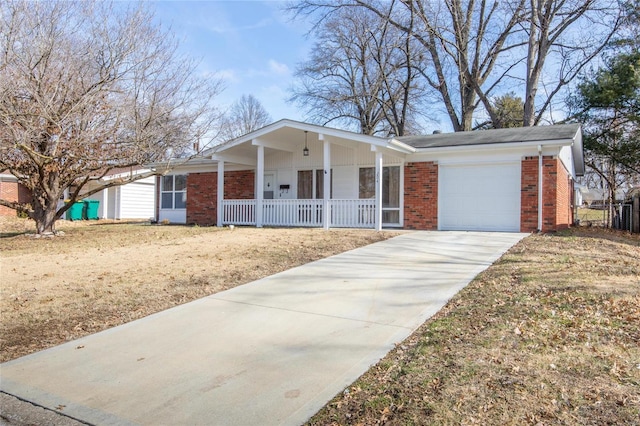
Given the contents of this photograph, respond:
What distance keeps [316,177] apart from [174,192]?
737 centimetres

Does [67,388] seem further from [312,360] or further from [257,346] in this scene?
[312,360]

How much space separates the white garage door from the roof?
0.75m

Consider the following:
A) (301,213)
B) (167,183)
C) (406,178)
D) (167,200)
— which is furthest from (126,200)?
(406,178)

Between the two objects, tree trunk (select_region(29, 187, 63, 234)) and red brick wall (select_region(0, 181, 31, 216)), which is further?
red brick wall (select_region(0, 181, 31, 216))

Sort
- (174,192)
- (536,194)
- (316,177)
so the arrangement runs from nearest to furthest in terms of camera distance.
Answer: (536,194)
(316,177)
(174,192)

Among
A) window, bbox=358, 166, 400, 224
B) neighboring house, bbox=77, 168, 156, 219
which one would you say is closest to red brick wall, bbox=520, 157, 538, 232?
window, bbox=358, 166, 400, 224

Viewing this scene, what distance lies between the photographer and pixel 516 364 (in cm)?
350

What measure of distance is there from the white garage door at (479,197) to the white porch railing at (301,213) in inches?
96.5

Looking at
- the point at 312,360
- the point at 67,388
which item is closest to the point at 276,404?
the point at 312,360

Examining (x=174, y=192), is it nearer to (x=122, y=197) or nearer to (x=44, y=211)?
(x=44, y=211)

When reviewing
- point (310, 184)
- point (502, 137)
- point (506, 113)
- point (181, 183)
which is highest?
point (506, 113)

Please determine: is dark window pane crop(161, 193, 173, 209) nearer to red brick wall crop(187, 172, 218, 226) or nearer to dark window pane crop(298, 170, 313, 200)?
red brick wall crop(187, 172, 218, 226)

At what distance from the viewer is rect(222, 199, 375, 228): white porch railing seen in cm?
1412

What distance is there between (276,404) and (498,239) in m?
9.12
